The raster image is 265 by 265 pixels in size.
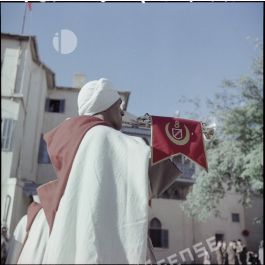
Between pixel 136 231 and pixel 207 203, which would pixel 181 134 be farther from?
pixel 207 203

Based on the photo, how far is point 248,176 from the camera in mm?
10945

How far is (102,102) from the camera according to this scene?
162cm

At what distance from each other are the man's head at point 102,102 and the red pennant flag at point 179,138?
17cm

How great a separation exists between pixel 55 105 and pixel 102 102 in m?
15.2

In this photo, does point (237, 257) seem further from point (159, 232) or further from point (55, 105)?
point (55, 105)

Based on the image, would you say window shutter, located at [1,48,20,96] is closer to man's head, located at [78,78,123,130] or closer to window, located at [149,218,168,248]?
man's head, located at [78,78,123,130]

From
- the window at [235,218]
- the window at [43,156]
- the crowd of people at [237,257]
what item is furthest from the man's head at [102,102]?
the window at [235,218]

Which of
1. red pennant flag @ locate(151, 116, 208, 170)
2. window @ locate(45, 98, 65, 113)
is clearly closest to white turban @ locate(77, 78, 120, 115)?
red pennant flag @ locate(151, 116, 208, 170)

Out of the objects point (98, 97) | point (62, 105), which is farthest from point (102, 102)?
point (62, 105)

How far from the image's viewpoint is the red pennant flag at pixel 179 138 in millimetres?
1531

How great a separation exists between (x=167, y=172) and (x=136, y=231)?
1.01ft

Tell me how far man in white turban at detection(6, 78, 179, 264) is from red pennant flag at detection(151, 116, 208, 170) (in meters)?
0.09

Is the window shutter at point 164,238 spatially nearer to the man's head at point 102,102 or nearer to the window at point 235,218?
the window at point 235,218

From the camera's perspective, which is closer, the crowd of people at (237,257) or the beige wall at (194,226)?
the crowd of people at (237,257)
